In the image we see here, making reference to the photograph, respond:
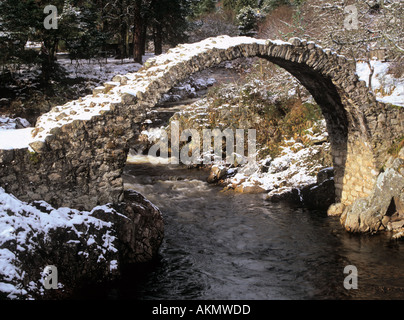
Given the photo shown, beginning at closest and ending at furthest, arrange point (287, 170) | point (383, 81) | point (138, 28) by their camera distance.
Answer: point (287, 170), point (383, 81), point (138, 28)

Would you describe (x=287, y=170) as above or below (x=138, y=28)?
below

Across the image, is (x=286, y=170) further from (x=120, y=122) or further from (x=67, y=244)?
(x=67, y=244)

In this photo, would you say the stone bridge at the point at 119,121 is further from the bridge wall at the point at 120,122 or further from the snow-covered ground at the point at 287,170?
the snow-covered ground at the point at 287,170

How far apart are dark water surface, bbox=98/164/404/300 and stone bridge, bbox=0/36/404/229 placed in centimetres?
172

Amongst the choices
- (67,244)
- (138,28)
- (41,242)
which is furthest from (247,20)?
(41,242)

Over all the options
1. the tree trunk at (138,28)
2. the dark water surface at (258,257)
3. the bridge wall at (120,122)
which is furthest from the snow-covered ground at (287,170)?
the tree trunk at (138,28)

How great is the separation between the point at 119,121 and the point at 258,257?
12.9ft

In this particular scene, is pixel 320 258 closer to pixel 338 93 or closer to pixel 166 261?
pixel 166 261

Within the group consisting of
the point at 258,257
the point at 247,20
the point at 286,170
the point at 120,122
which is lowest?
the point at 258,257

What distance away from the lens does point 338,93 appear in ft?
32.0

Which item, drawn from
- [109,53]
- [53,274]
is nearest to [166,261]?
[53,274]

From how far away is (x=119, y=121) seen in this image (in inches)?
310

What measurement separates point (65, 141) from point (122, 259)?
7.97 feet

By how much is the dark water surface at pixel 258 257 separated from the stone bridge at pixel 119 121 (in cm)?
172
